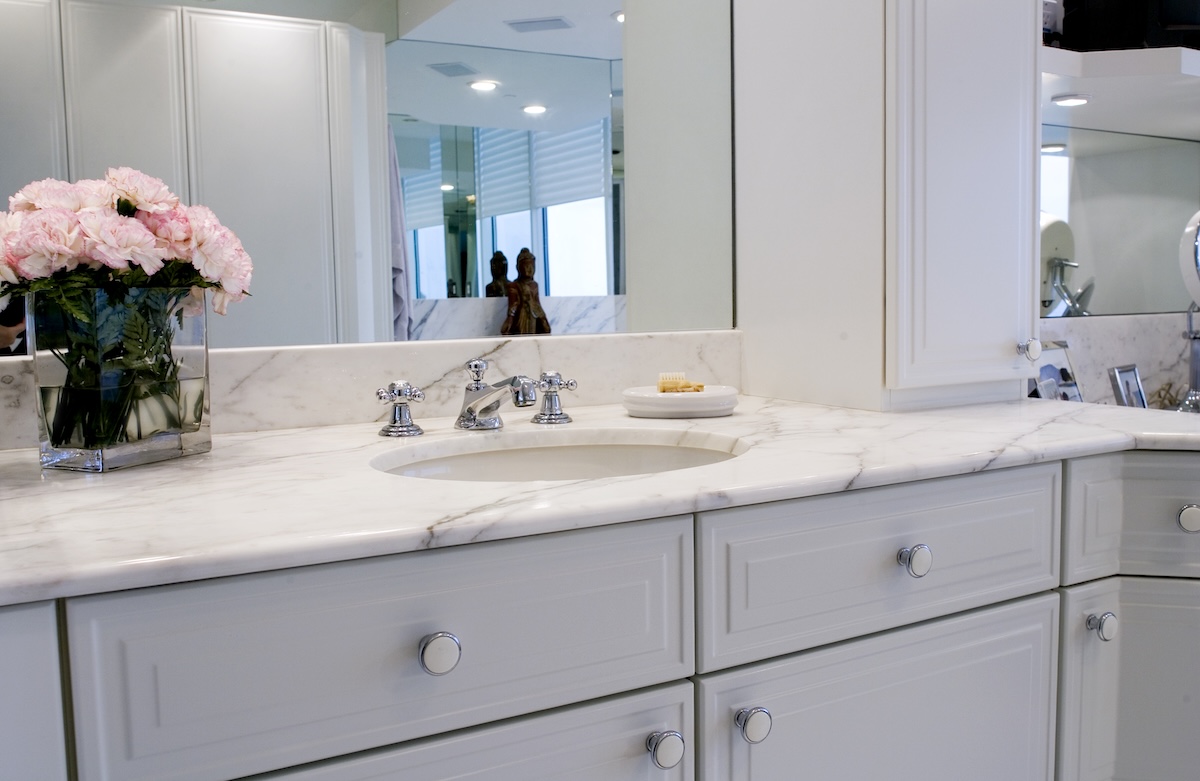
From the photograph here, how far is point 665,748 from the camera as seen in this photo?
908mm

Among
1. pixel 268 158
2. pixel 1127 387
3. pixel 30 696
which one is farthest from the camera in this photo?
pixel 1127 387

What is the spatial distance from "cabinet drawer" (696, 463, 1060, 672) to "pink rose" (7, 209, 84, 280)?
0.71 meters

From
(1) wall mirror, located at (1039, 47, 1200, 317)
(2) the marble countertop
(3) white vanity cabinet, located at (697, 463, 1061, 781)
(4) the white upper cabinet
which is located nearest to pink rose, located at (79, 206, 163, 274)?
(2) the marble countertop

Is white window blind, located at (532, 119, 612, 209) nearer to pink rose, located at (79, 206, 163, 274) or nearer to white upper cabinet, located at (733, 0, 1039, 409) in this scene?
white upper cabinet, located at (733, 0, 1039, 409)

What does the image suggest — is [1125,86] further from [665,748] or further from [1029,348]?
[665,748]

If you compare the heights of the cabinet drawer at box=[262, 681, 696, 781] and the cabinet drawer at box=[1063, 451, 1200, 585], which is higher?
the cabinet drawer at box=[1063, 451, 1200, 585]

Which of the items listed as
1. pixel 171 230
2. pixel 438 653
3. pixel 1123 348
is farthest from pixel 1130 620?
pixel 171 230

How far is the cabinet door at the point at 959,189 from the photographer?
1.36m

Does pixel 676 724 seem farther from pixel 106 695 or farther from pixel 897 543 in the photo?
pixel 106 695

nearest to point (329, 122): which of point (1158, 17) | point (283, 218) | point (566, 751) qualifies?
point (283, 218)

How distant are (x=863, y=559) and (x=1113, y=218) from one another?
170 centimetres

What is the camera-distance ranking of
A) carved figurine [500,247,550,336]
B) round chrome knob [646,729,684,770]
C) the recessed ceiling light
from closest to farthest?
round chrome knob [646,729,684,770], carved figurine [500,247,550,336], the recessed ceiling light

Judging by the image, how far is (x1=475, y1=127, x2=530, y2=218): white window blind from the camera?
1.46 metres

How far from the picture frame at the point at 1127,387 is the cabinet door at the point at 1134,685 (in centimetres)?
99
